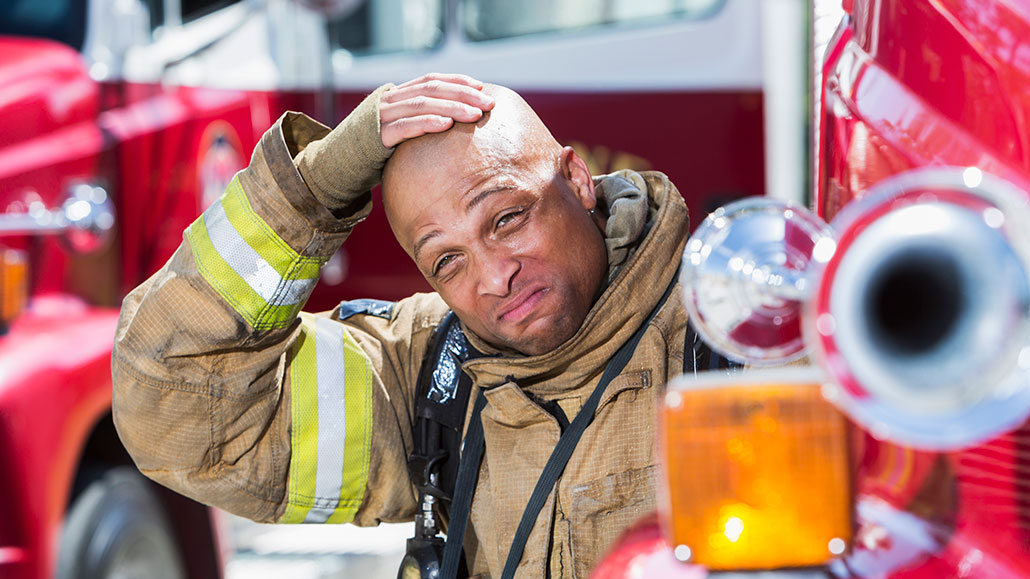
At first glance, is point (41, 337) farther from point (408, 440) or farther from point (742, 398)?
point (742, 398)

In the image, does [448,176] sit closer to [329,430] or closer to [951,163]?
[329,430]

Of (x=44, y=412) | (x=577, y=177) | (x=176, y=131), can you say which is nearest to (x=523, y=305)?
(x=577, y=177)

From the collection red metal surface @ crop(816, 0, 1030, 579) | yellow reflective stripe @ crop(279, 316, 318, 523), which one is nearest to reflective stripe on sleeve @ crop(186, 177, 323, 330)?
yellow reflective stripe @ crop(279, 316, 318, 523)

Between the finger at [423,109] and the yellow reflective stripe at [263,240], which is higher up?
the finger at [423,109]

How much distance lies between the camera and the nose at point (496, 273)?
1672 millimetres

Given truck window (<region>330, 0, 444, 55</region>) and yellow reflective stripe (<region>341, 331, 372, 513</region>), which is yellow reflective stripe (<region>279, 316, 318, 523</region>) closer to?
yellow reflective stripe (<region>341, 331, 372, 513</region>)

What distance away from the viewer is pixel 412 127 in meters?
1.67

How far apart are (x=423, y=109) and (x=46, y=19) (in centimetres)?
165

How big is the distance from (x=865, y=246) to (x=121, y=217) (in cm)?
251

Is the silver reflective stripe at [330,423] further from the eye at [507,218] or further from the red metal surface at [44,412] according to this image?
the red metal surface at [44,412]

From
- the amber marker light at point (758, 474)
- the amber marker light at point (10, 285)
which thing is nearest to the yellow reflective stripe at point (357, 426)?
the amber marker light at point (10, 285)

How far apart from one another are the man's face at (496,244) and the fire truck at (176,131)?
1.16 meters

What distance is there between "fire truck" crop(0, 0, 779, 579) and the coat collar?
1.25 metres

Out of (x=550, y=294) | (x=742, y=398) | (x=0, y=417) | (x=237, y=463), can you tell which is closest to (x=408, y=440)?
(x=237, y=463)
